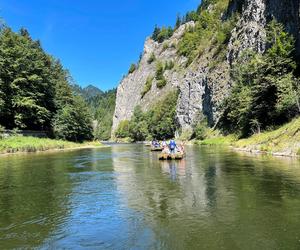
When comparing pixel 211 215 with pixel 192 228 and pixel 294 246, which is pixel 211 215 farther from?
pixel 294 246

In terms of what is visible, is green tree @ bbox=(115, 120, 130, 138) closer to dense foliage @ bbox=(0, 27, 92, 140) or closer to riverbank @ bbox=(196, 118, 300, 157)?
dense foliage @ bbox=(0, 27, 92, 140)

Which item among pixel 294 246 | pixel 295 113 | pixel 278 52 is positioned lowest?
pixel 294 246

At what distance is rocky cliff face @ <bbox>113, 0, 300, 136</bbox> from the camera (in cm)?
6519

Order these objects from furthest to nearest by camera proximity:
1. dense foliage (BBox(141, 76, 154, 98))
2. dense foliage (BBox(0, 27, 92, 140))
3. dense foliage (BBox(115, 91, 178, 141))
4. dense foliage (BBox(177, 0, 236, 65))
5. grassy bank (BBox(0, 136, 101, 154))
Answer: dense foliage (BBox(141, 76, 154, 98))
dense foliage (BBox(115, 91, 178, 141))
dense foliage (BBox(177, 0, 236, 65))
dense foliage (BBox(0, 27, 92, 140))
grassy bank (BBox(0, 136, 101, 154))

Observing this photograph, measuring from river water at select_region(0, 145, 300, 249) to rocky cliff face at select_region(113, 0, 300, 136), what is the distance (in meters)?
42.2

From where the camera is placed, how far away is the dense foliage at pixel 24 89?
65.7 meters

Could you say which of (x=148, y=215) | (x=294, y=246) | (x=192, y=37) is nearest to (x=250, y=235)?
(x=294, y=246)

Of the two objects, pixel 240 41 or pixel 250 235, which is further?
pixel 240 41

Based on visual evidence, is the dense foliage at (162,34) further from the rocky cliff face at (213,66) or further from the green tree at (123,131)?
the green tree at (123,131)

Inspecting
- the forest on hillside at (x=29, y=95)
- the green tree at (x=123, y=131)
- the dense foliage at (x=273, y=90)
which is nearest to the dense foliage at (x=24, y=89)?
the forest on hillside at (x=29, y=95)

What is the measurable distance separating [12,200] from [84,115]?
80509 mm

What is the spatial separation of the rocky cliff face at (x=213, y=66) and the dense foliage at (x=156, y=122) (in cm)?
954

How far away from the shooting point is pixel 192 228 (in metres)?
11.8

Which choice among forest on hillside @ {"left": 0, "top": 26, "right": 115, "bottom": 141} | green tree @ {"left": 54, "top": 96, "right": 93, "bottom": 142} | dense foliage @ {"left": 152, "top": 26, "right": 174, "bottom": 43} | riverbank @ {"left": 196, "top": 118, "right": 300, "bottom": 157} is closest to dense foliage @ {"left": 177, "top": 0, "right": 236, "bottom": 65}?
dense foliage @ {"left": 152, "top": 26, "right": 174, "bottom": 43}
